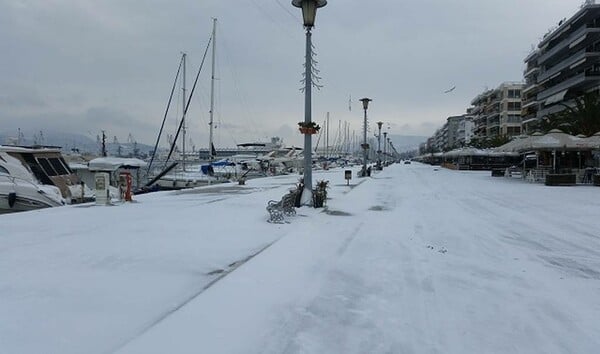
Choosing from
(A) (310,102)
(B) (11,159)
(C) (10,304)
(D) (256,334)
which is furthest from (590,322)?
(B) (11,159)

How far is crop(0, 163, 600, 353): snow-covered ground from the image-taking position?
3988mm

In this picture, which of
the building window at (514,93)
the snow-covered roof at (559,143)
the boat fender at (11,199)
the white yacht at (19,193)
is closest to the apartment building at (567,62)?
the building window at (514,93)

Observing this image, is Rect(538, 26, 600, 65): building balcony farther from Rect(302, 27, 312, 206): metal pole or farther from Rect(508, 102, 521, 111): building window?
Rect(302, 27, 312, 206): metal pole

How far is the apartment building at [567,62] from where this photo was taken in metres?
59.3

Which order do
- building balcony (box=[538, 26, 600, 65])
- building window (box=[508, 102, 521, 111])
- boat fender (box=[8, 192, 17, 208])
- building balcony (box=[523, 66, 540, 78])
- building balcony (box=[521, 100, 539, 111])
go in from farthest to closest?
building window (box=[508, 102, 521, 111]), building balcony (box=[523, 66, 540, 78]), building balcony (box=[521, 100, 539, 111]), building balcony (box=[538, 26, 600, 65]), boat fender (box=[8, 192, 17, 208])

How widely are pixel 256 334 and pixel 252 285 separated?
147cm

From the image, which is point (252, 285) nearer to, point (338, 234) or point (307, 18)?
point (338, 234)

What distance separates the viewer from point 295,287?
18.2 feet

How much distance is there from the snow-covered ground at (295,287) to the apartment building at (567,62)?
5831 centimetres

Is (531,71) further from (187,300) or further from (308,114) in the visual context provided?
(187,300)

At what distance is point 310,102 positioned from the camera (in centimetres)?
1451

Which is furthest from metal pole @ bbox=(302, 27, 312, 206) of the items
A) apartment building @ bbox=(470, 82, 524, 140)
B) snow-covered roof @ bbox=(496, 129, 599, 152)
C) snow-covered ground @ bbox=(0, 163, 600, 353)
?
apartment building @ bbox=(470, 82, 524, 140)

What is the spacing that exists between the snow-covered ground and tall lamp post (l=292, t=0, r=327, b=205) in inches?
140

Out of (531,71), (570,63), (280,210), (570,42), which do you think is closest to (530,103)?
(531,71)
